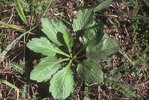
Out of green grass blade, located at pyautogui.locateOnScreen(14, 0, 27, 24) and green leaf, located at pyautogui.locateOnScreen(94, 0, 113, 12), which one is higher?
green grass blade, located at pyautogui.locateOnScreen(14, 0, 27, 24)

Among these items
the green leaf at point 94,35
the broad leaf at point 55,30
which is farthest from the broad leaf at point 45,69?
the green leaf at point 94,35

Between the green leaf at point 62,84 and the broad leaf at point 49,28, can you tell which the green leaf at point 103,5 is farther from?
the green leaf at point 62,84

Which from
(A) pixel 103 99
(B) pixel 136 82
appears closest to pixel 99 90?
(A) pixel 103 99

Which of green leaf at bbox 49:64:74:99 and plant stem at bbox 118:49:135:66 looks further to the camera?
plant stem at bbox 118:49:135:66

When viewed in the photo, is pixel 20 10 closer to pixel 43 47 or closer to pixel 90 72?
pixel 43 47

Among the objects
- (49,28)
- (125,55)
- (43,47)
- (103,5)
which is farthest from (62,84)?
(103,5)

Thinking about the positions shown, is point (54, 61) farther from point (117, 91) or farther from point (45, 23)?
point (117, 91)

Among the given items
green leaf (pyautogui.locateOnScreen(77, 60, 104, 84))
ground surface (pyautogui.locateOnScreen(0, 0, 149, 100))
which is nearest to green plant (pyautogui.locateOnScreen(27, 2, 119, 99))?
green leaf (pyautogui.locateOnScreen(77, 60, 104, 84))

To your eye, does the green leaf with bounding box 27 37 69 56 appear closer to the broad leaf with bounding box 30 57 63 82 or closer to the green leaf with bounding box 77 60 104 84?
the broad leaf with bounding box 30 57 63 82
